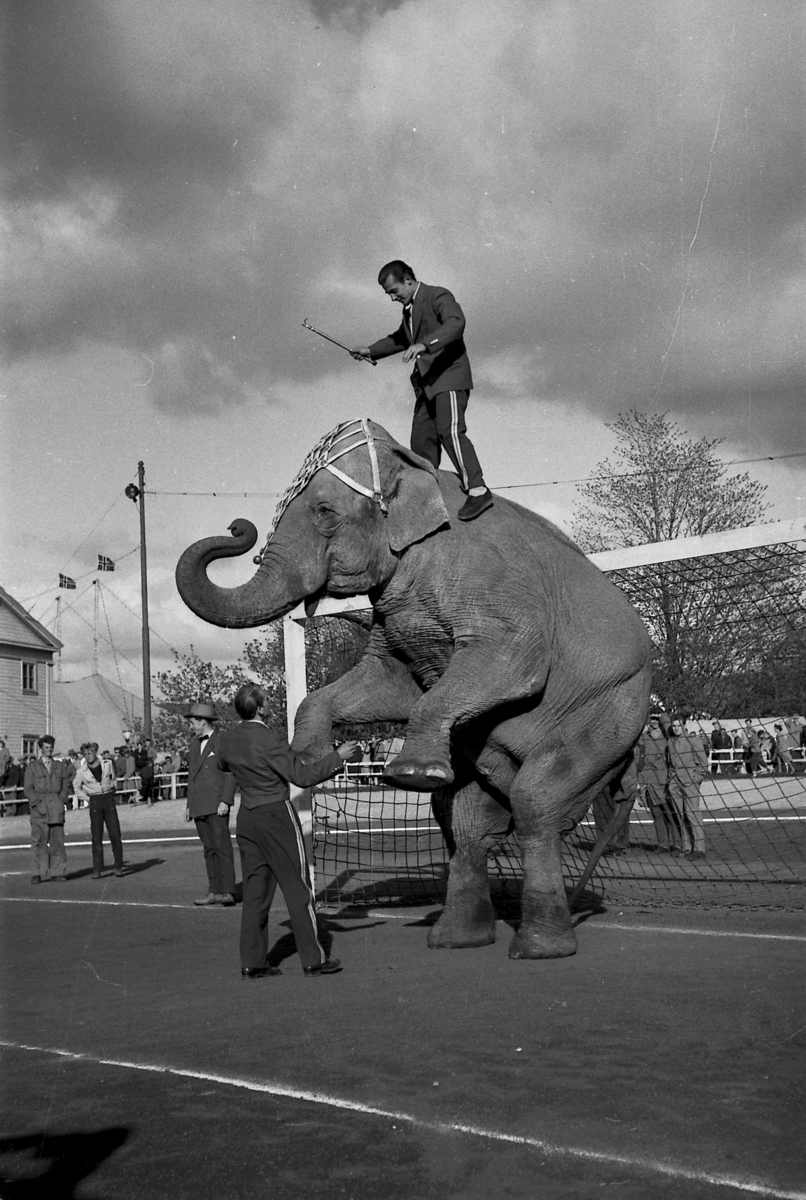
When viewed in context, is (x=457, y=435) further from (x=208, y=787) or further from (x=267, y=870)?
(x=208, y=787)

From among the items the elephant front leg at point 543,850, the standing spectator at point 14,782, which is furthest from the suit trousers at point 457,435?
the standing spectator at point 14,782

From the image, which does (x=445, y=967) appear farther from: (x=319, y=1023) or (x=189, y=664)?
(x=189, y=664)

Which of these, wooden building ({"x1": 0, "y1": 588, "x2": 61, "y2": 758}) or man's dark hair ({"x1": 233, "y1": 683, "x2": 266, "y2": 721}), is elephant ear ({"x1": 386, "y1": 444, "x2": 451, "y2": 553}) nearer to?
man's dark hair ({"x1": 233, "y1": 683, "x2": 266, "y2": 721})

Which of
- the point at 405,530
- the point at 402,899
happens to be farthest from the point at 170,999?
the point at 402,899

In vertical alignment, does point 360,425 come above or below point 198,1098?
above

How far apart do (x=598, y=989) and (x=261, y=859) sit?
228cm

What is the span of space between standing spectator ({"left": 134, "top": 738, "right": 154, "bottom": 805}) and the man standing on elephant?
21.4 m

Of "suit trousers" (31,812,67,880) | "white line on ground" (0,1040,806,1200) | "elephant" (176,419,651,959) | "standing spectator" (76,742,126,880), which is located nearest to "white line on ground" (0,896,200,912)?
"suit trousers" (31,812,67,880)

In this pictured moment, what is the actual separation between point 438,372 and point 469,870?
9.19 ft

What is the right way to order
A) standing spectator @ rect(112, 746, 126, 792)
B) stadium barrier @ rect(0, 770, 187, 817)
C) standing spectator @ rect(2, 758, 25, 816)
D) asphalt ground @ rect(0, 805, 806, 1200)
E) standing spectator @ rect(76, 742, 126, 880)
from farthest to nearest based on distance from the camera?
standing spectator @ rect(2, 758, 25, 816) < standing spectator @ rect(112, 746, 126, 792) < stadium barrier @ rect(0, 770, 187, 817) < standing spectator @ rect(76, 742, 126, 880) < asphalt ground @ rect(0, 805, 806, 1200)

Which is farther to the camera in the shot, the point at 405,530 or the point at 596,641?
the point at 596,641

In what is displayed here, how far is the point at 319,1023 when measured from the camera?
522 cm

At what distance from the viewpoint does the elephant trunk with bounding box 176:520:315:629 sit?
580 cm

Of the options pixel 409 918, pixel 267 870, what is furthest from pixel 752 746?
pixel 267 870
